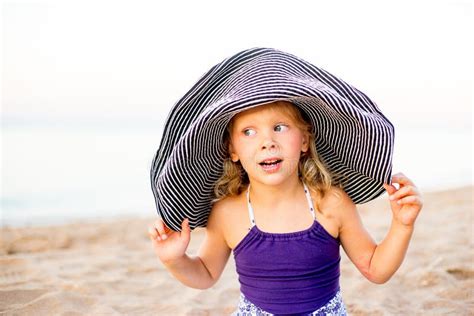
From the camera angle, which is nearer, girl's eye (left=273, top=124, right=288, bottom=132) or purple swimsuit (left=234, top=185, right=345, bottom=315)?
girl's eye (left=273, top=124, right=288, bottom=132)

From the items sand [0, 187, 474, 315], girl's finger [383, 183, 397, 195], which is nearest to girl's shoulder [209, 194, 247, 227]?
girl's finger [383, 183, 397, 195]

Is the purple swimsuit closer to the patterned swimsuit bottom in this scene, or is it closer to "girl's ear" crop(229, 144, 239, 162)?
the patterned swimsuit bottom

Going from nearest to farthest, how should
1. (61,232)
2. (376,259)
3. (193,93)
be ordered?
1. (193,93)
2. (376,259)
3. (61,232)

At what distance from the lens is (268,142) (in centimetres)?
231

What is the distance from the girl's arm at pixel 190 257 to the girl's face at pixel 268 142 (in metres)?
0.44

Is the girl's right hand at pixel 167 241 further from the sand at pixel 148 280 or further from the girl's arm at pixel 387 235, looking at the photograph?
the sand at pixel 148 280

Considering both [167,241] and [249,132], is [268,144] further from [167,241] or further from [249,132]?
[167,241]

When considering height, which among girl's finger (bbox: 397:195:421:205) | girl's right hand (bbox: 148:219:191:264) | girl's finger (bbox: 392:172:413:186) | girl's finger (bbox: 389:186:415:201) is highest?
girl's finger (bbox: 392:172:413:186)

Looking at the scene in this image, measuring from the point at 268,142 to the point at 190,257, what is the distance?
723mm

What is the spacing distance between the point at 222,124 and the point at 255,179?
33cm

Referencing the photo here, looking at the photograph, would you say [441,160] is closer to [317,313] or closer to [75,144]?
[75,144]

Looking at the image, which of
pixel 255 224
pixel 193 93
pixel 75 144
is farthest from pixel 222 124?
pixel 75 144

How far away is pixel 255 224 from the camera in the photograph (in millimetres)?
2584

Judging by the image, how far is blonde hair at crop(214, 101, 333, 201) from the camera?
2525mm
